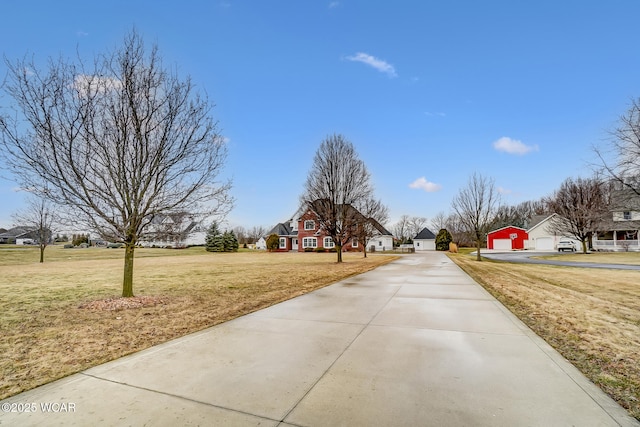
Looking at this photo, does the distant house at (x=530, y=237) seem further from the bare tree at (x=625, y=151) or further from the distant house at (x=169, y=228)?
the distant house at (x=169, y=228)

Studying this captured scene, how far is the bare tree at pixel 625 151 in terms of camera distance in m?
12.2

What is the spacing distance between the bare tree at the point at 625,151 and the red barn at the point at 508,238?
46352mm

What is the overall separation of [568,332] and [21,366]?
8.38 metres

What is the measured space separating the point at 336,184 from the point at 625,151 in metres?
14.2

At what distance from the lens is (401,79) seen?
16.6 m

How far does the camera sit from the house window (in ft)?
157

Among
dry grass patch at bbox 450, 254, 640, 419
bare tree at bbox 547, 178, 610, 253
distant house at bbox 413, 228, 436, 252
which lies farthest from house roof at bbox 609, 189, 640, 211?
distant house at bbox 413, 228, 436, 252

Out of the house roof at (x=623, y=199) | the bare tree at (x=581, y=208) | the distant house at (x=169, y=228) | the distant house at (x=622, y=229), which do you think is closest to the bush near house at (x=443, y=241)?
the bare tree at (x=581, y=208)

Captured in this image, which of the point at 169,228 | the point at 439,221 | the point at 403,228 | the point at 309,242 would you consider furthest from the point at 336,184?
the point at 439,221

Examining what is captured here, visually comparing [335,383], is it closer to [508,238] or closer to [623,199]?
[623,199]

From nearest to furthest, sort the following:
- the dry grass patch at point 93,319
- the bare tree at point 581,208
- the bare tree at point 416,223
Answer: the dry grass patch at point 93,319, the bare tree at point 581,208, the bare tree at point 416,223

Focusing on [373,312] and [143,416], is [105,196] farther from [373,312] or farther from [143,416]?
[373,312]

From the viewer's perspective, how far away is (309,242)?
48281 mm

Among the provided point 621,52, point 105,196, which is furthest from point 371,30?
point 105,196
